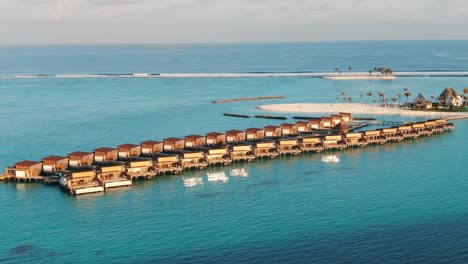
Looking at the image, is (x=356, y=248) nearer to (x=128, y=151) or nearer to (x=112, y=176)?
(x=112, y=176)

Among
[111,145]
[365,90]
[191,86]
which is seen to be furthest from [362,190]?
[191,86]

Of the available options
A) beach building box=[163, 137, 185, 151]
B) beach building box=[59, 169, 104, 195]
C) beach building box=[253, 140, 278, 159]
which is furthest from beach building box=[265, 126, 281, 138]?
beach building box=[59, 169, 104, 195]

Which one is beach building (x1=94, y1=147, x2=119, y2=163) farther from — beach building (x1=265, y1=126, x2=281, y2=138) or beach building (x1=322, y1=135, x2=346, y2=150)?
beach building (x1=322, y1=135, x2=346, y2=150)

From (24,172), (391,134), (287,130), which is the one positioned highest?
(287,130)

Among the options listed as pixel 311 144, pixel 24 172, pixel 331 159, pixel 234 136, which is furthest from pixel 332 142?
pixel 24 172

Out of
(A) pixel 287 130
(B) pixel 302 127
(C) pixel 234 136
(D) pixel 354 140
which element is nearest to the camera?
(C) pixel 234 136

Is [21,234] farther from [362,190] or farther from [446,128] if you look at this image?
[446,128]

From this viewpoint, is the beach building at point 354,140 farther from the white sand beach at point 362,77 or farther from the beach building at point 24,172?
the white sand beach at point 362,77
